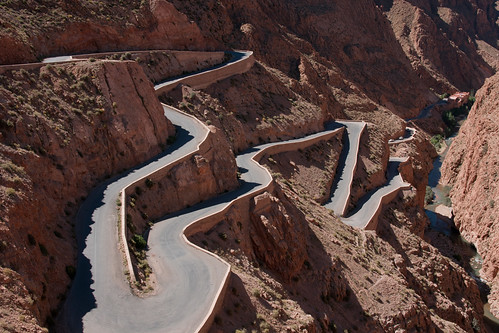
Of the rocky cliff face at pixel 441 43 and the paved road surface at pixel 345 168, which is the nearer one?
the paved road surface at pixel 345 168

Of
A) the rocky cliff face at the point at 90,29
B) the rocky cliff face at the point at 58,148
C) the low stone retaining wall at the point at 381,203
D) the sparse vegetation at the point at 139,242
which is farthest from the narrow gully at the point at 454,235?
the rocky cliff face at the point at 90,29

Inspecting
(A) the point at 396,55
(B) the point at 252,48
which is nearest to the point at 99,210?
(B) the point at 252,48

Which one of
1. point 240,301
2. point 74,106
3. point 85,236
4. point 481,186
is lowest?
point 481,186

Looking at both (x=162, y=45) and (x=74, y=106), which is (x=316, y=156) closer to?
(x=162, y=45)

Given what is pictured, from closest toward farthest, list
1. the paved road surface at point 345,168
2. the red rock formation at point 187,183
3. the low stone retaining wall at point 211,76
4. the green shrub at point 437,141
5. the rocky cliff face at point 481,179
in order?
the red rock formation at point 187,183 < the low stone retaining wall at point 211,76 < the paved road surface at point 345,168 < the rocky cliff face at point 481,179 < the green shrub at point 437,141

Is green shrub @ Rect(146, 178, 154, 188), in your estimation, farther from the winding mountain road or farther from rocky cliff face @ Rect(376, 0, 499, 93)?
rocky cliff face @ Rect(376, 0, 499, 93)

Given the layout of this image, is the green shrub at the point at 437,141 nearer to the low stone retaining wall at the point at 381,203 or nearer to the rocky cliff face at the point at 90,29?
the low stone retaining wall at the point at 381,203

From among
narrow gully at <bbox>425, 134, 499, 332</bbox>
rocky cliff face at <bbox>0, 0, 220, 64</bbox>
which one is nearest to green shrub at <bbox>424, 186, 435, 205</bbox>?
narrow gully at <bbox>425, 134, 499, 332</bbox>
